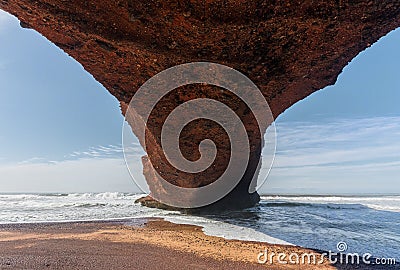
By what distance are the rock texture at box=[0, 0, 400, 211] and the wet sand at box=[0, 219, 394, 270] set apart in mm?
3377

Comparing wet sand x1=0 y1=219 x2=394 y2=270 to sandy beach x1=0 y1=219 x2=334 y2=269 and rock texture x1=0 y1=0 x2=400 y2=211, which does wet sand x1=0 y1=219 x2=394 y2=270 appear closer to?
sandy beach x1=0 y1=219 x2=334 y2=269

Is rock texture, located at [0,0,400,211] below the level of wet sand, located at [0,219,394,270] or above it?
above

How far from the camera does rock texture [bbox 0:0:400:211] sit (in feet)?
16.0

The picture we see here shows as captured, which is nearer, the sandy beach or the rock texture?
the sandy beach

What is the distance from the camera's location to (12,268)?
396cm

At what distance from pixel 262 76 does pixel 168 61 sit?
7.02 feet

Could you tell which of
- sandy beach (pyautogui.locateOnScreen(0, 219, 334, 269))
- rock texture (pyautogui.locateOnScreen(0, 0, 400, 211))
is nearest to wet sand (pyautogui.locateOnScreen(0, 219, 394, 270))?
sandy beach (pyautogui.locateOnScreen(0, 219, 334, 269))

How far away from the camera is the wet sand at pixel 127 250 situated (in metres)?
4.14

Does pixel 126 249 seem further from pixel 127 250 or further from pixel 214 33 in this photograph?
pixel 214 33

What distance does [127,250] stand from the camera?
498 cm

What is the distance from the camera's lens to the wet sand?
414cm

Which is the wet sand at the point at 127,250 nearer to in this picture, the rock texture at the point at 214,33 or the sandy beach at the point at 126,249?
the sandy beach at the point at 126,249

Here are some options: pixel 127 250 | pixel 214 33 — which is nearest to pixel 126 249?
pixel 127 250

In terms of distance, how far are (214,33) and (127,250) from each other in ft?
13.5
